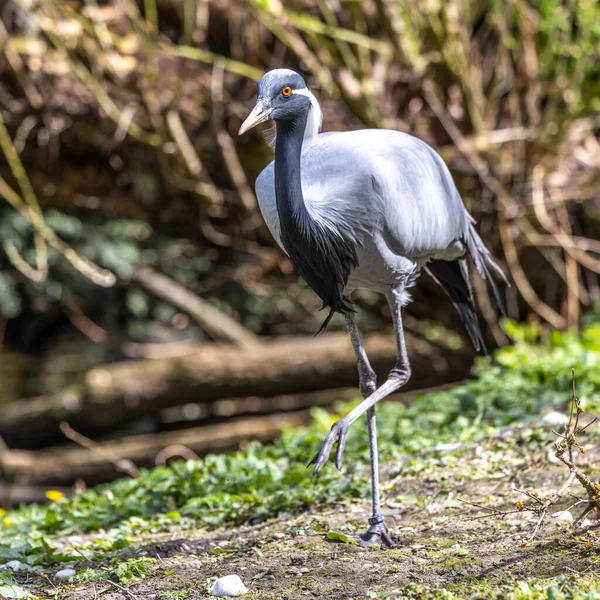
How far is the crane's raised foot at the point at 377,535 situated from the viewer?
351 cm

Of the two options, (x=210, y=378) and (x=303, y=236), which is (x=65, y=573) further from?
(x=210, y=378)

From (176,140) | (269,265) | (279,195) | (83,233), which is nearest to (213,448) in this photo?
(269,265)

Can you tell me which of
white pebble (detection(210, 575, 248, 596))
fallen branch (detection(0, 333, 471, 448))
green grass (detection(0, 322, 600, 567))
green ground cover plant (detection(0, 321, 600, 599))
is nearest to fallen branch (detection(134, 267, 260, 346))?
fallen branch (detection(0, 333, 471, 448))

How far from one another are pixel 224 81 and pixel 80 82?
117 centimetres

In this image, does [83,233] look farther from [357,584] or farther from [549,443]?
[357,584]

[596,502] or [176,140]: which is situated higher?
[176,140]

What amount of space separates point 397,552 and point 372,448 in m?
0.64

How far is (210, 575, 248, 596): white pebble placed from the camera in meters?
3.02

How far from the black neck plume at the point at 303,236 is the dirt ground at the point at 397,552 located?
3.15 ft

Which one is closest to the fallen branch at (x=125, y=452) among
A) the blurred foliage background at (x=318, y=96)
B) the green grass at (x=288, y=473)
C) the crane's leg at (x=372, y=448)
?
the blurred foliage background at (x=318, y=96)

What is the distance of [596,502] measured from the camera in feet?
10.1

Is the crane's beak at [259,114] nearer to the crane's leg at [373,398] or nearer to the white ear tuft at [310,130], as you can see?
the white ear tuft at [310,130]

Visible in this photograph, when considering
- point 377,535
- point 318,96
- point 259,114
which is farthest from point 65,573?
point 318,96

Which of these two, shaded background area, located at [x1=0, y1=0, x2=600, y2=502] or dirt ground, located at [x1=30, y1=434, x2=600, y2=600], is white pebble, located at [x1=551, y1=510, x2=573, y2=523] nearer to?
dirt ground, located at [x1=30, y1=434, x2=600, y2=600]
